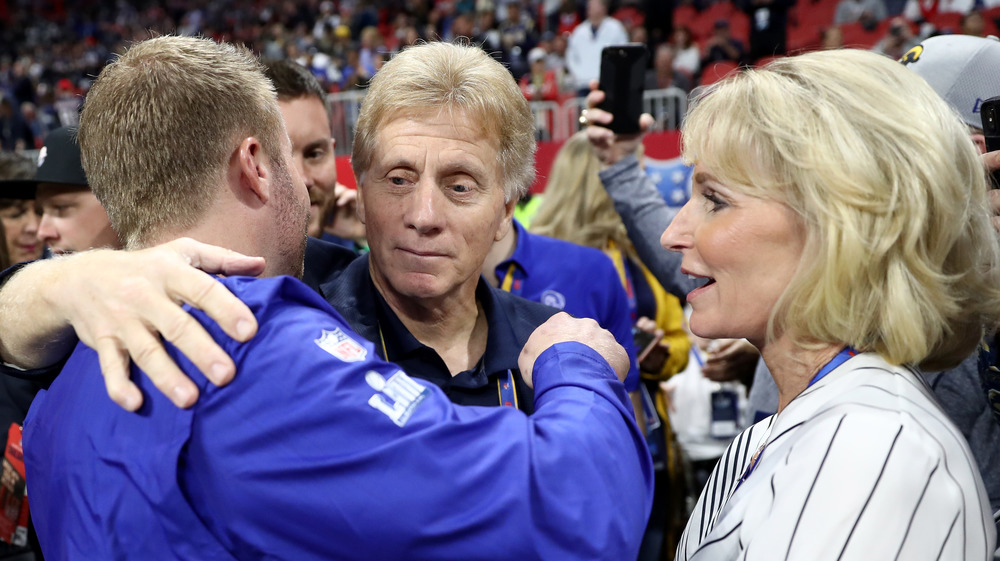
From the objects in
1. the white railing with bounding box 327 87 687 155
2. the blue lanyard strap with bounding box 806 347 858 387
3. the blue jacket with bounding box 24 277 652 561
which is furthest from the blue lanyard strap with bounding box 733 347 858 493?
the white railing with bounding box 327 87 687 155

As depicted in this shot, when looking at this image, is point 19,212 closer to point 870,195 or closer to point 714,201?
point 714,201

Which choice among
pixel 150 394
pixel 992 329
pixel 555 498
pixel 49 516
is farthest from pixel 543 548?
pixel 992 329

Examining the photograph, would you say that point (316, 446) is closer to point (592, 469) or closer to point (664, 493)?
point (592, 469)

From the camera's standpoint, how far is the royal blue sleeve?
1268mm

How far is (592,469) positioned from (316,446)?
0.41m

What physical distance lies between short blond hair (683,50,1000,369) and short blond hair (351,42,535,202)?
0.68m

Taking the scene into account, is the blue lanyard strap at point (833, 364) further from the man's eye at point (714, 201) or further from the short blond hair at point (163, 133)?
the short blond hair at point (163, 133)

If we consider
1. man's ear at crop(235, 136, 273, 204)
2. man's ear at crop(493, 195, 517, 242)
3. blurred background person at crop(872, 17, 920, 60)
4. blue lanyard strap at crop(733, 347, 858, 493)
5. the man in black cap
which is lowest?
blurred background person at crop(872, 17, 920, 60)

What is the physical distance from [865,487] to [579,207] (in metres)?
3.04

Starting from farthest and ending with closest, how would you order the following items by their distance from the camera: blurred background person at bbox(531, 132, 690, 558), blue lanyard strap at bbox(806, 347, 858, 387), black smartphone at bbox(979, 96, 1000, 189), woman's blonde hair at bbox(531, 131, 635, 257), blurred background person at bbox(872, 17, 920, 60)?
blurred background person at bbox(872, 17, 920, 60)
woman's blonde hair at bbox(531, 131, 635, 257)
blurred background person at bbox(531, 132, 690, 558)
black smartphone at bbox(979, 96, 1000, 189)
blue lanyard strap at bbox(806, 347, 858, 387)

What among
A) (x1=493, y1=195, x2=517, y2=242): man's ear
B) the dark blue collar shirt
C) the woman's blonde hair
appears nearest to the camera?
the dark blue collar shirt

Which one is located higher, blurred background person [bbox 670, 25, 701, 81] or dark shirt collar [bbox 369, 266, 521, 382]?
dark shirt collar [bbox 369, 266, 521, 382]

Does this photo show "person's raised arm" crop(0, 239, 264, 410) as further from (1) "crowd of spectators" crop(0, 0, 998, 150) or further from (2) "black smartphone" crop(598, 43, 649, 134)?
(2) "black smartphone" crop(598, 43, 649, 134)

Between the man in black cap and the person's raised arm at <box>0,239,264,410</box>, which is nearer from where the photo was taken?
the person's raised arm at <box>0,239,264,410</box>
